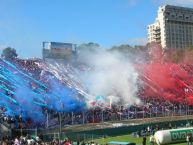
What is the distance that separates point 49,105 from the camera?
60.3m

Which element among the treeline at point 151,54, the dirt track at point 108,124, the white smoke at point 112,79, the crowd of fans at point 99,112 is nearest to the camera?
the crowd of fans at point 99,112

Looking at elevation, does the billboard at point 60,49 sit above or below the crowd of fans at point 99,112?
above

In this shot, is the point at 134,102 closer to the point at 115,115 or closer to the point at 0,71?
the point at 115,115

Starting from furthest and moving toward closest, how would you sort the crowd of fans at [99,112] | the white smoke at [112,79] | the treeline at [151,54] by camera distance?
1. the treeline at [151,54]
2. the white smoke at [112,79]
3. the crowd of fans at [99,112]

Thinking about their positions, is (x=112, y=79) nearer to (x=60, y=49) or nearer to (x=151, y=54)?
(x=60, y=49)

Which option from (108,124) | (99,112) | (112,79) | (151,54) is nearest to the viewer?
(108,124)

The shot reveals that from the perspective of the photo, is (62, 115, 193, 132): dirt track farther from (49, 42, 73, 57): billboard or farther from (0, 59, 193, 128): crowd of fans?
(49, 42, 73, 57): billboard

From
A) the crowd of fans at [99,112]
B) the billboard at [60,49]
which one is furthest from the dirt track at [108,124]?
the billboard at [60,49]

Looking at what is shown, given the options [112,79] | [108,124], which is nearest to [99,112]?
[108,124]

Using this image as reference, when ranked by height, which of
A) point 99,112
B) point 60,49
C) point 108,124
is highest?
point 60,49

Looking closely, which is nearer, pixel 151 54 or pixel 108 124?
pixel 108 124

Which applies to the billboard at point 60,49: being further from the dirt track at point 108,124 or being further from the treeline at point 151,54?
the dirt track at point 108,124

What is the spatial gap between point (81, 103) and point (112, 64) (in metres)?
25.1

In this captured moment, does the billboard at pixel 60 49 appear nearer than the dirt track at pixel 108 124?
No
